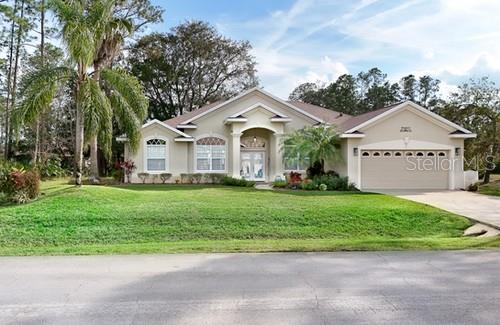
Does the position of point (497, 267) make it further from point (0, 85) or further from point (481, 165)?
point (0, 85)

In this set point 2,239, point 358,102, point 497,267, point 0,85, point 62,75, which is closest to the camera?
point 497,267

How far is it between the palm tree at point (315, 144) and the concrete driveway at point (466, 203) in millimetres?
3740

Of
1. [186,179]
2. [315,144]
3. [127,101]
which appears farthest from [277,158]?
[127,101]

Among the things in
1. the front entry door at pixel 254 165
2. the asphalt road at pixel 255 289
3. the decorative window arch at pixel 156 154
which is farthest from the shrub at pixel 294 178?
the asphalt road at pixel 255 289

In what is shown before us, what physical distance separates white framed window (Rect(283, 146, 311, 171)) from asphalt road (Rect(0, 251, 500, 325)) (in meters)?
15.2

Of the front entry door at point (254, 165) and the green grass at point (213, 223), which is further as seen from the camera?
the front entry door at point (254, 165)

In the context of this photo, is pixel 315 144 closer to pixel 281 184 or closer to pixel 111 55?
pixel 281 184

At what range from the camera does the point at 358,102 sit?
60750mm

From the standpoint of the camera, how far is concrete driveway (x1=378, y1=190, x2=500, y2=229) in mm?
15086

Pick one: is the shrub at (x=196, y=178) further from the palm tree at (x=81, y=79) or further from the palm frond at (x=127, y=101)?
the palm tree at (x=81, y=79)

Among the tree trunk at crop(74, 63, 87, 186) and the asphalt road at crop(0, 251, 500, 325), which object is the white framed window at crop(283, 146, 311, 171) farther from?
the asphalt road at crop(0, 251, 500, 325)

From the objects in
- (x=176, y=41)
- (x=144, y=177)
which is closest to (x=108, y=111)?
(x=144, y=177)

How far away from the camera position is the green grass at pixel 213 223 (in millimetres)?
11875

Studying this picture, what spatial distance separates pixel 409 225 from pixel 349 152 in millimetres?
9958
